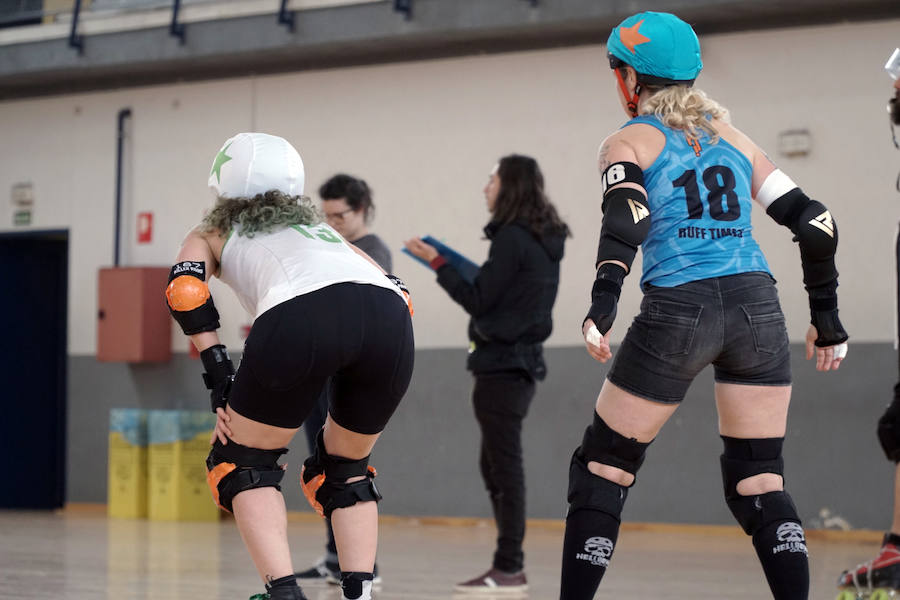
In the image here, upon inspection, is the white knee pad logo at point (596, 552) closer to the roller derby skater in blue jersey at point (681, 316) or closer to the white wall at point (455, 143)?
the roller derby skater in blue jersey at point (681, 316)

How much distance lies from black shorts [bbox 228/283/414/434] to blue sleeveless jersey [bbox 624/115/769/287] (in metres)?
0.62

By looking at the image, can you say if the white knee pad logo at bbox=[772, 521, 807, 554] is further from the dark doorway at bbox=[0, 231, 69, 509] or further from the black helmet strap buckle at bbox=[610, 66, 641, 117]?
the dark doorway at bbox=[0, 231, 69, 509]

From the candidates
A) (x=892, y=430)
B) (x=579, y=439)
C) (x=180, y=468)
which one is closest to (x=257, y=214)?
(x=892, y=430)

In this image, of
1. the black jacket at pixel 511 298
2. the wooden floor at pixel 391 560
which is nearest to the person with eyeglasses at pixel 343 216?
the wooden floor at pixel 391 560

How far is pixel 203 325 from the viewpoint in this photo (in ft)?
9.32

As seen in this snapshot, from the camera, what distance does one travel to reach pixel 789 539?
2695 millimetres

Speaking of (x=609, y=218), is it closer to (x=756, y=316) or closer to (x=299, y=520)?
(x=756, y=316)

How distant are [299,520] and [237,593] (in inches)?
142

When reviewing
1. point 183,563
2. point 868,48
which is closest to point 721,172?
point 183,563

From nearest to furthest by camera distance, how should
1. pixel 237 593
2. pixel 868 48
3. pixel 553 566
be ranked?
pixel 237 593 → pixel 553 566 → pixel 868 48

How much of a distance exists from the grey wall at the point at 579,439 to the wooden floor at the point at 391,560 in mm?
155

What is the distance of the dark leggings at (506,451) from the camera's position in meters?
4.54

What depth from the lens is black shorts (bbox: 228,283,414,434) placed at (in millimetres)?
2664

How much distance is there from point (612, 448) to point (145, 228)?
650 centimetres
